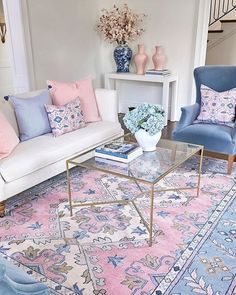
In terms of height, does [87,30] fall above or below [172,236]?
above

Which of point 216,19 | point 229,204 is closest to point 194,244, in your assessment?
point 229,204

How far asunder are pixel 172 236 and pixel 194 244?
15 centimetres

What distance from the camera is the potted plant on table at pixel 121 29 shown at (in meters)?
4.39

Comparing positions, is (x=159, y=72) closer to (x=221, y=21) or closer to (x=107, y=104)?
(x=107, y=104)

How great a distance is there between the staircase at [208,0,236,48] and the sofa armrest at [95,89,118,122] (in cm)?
331

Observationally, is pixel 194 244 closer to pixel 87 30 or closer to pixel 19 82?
pixel 19 82

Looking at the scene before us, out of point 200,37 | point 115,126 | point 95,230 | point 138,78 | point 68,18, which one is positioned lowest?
point 95,230

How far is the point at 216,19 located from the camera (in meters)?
5.53

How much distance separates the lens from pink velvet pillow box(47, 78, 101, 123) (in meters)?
2.97

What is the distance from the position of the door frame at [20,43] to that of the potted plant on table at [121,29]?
121 cm

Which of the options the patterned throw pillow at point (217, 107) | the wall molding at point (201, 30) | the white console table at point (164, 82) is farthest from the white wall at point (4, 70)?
the patterned throw pillow at point (217, 107)

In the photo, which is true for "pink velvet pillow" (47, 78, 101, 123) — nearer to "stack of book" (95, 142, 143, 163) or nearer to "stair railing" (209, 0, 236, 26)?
"stack of book" (95, 142, 143, 163)

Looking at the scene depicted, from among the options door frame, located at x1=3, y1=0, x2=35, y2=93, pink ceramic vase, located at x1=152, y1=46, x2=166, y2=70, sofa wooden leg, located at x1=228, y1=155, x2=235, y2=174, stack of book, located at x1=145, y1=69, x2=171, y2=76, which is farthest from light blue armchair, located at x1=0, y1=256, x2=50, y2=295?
pink ceramic vase, located at x1=152, y1=46, x2=166, y2=70

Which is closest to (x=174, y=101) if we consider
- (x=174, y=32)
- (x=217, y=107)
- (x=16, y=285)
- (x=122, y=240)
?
(x=174, y=32)
